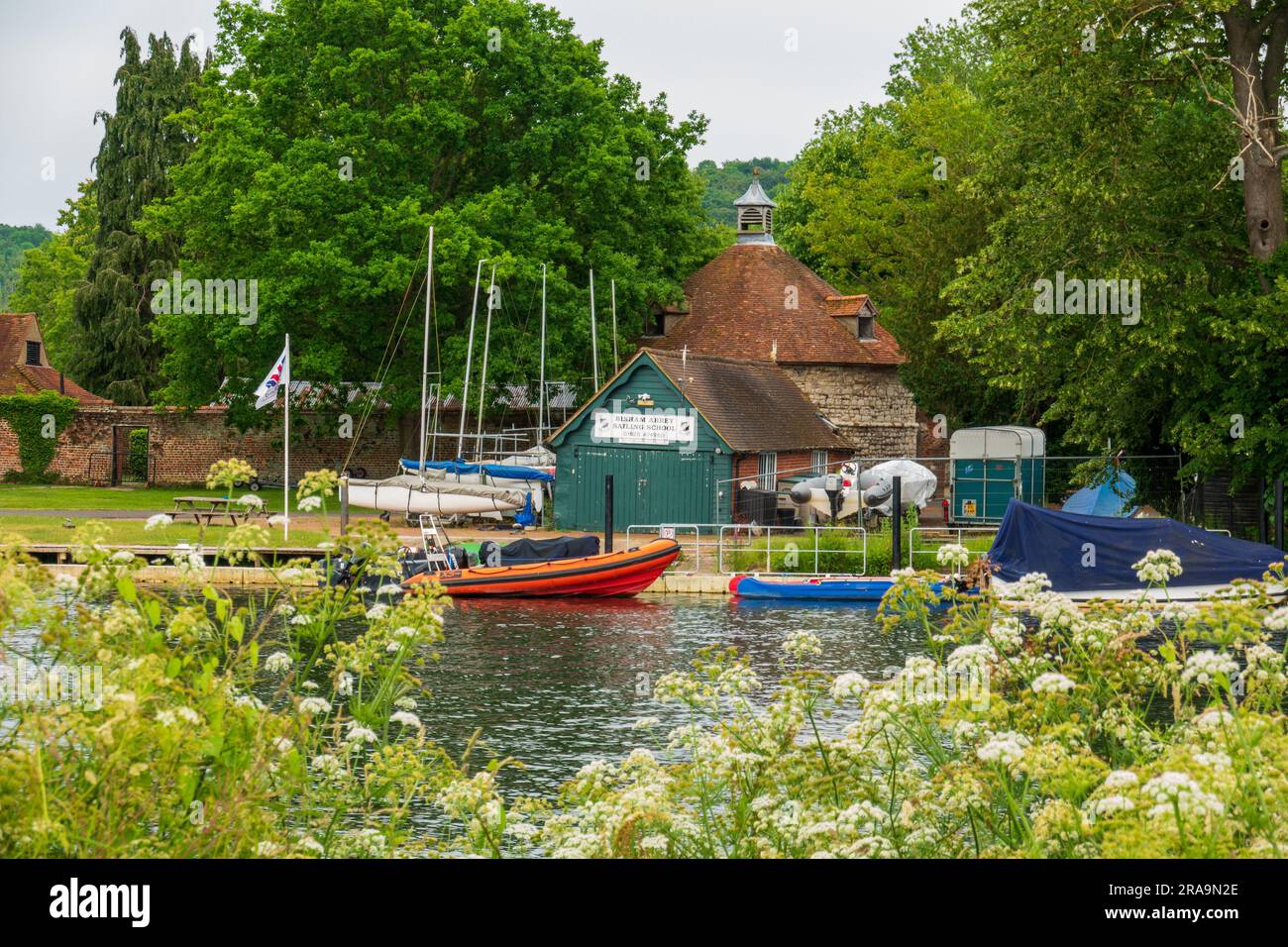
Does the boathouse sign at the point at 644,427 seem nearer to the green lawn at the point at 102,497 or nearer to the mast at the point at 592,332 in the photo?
the mast at the point at 592,332

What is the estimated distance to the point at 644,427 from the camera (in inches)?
1702

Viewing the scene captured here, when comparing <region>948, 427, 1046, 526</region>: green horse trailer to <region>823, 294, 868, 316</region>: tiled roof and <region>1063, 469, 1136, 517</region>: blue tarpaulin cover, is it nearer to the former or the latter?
<region>1063, 469, 1136, 517</region>: blue tarpaulin cover

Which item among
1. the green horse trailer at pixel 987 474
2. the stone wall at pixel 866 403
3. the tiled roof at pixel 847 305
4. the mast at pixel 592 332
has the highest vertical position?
the tiled roof at pixel 847 305

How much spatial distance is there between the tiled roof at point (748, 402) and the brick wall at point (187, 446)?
14.8m

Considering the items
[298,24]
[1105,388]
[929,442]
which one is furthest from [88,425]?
[1105,388]

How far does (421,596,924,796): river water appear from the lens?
1772cm

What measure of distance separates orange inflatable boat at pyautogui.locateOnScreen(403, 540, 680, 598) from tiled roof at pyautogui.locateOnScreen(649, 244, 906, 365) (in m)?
22.4

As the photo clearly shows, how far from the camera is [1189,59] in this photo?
32.3 meters

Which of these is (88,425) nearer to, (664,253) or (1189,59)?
(664,253)

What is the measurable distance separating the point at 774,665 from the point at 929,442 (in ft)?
129

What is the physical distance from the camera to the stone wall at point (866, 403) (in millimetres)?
55656

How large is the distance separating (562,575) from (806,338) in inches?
979

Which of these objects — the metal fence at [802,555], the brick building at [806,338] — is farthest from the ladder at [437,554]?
the brick building at [806,338]

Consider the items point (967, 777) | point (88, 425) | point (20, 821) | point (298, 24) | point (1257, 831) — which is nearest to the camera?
point (20, 821)
